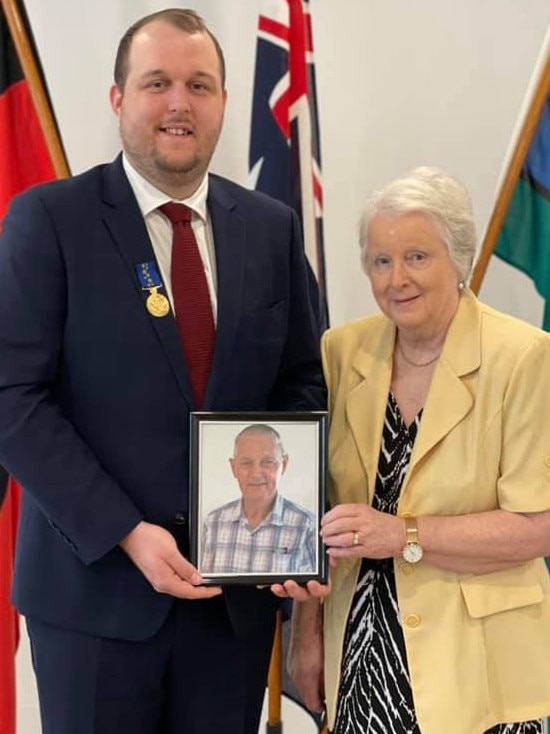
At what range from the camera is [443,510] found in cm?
154

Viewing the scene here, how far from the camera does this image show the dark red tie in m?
1.60

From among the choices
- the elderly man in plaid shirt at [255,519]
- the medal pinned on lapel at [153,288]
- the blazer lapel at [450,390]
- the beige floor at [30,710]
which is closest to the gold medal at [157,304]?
the medal pinned on lapel at [153,288]

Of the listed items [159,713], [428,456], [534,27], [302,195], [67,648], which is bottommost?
[159,713]

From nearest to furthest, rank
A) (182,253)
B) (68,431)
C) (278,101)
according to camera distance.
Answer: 1. (68,431)
2. (182,253)
3. (278,101)

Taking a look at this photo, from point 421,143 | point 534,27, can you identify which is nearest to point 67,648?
point 421,143

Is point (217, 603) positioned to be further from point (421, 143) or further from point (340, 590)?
point (421, 143)

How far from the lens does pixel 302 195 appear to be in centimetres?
245

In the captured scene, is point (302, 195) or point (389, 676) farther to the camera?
point (302, 195)

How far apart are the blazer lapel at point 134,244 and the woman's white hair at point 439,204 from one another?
392mm

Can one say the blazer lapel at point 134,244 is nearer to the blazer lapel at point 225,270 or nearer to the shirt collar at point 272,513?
the blazer lapel at point 225,270

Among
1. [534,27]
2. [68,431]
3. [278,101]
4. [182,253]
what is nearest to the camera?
[68,431]

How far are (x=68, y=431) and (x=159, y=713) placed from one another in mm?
554

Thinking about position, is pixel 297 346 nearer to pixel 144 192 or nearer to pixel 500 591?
pixel 144 192

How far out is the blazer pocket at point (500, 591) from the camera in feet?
5.01
